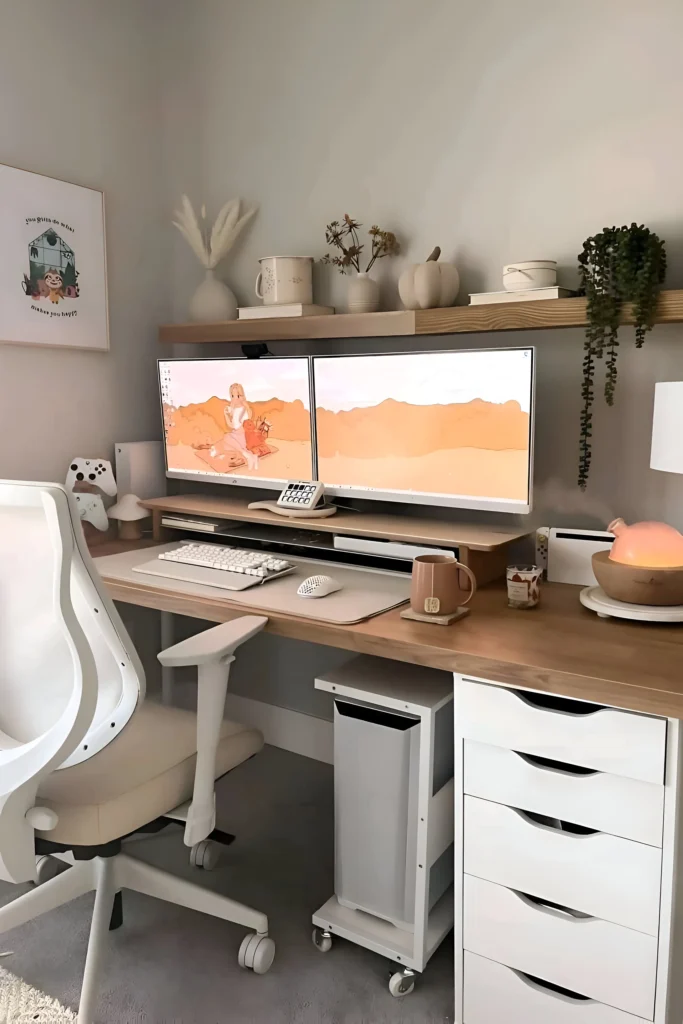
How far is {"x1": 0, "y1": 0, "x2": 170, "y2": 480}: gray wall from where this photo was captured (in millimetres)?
2326

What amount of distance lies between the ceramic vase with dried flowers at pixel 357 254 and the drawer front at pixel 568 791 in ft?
4.11

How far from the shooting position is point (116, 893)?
70.4 inches

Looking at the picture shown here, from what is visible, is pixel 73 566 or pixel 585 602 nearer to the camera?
pixel 73 566

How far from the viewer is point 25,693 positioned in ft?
4.71

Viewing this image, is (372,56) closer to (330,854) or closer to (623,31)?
(623,31)

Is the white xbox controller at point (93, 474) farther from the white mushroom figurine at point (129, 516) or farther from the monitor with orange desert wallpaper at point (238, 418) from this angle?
the monitor with orange desert wallpaper at point (238, 418)

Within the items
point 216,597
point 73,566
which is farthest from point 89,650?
point 216,597

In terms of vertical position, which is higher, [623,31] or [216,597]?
[623,31]

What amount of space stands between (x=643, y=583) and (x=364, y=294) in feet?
3.58

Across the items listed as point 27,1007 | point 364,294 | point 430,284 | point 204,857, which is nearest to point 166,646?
point 204,857

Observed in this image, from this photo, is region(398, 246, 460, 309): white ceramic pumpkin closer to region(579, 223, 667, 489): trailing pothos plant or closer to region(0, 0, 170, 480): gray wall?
region(579, 223, 667, 489): trailing pothos plant

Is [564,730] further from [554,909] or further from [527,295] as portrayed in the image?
[527,295]

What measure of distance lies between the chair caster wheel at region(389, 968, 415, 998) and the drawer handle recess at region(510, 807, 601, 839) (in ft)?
1.47

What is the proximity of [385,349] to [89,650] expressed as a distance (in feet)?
4.42
